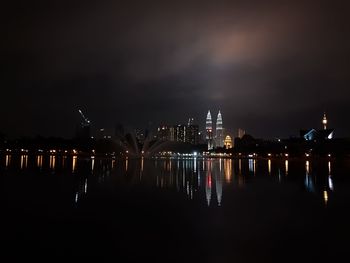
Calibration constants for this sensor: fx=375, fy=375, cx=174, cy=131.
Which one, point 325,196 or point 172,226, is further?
point 325,196

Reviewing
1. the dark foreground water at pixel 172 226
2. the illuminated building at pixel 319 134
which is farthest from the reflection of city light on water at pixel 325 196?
the illuminated building at pixel 319 134

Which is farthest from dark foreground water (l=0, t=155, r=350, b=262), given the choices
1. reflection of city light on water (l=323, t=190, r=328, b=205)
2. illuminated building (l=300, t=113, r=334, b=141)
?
illuminated building (l=300, t=113, r=334, b=141)

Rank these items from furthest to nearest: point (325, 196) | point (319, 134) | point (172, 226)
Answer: point (319, 134)
point (325, 196)
point (172, 226)

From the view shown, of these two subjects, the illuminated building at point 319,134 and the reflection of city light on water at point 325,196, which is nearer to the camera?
the reflection of city light on water at point 325,196

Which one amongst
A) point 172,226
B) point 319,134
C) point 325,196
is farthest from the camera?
point 319,134

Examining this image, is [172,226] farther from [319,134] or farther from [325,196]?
[319,134]

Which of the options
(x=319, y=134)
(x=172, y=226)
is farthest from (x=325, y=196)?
(x=319, y=134)

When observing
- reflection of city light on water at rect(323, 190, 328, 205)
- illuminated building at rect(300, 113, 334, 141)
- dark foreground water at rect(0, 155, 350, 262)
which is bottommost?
dark foreground water at rect(0, 155, 350, 262)

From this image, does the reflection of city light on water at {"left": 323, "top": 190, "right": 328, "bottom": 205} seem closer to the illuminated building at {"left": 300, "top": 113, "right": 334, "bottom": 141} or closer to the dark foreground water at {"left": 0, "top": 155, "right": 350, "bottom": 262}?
the dark foreground water at {"left": 0, "top": 155, "right": 350, "bottom": 262}

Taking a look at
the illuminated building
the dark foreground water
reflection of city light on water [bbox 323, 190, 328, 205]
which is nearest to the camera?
the dark foreground water

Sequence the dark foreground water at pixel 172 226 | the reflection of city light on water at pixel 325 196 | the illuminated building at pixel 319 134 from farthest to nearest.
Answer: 1. the illuminated building at pixel 319 134
2. the reflection of city light on water at pixel 325 196
3. the dark foreground water at pixel 172 226

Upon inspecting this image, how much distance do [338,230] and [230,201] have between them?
7.90 metres

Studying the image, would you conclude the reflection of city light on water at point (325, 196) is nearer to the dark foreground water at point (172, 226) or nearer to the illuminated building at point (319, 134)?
the dark foreground water at point (172, 226)

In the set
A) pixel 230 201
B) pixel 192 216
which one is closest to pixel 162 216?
pixel 192 216
